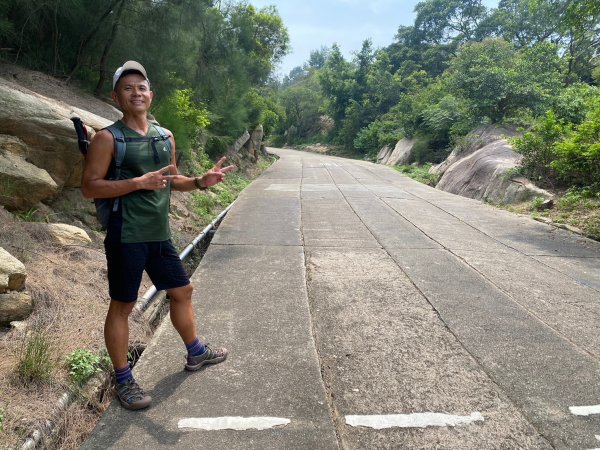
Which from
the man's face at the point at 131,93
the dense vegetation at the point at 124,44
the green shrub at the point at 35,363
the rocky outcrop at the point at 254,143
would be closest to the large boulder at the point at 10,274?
the green shrub at the point at 35,363

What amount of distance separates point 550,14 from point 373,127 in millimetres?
30772

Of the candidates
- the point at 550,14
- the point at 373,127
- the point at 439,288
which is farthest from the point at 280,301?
the point at 373,127

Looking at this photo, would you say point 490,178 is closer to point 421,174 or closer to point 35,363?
point 421,174

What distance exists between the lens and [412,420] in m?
2.75

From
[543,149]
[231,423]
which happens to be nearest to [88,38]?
[231,423]

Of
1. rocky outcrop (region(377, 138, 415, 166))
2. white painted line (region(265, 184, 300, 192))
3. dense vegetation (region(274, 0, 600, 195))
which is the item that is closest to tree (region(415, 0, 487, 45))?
dense vegetation (region(274, 0, 600, 195))

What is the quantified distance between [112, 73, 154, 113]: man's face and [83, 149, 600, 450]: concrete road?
6.18ft

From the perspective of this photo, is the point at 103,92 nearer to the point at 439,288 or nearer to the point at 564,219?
the point at 439,288

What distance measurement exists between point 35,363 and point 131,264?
871 mm

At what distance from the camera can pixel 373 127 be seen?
40.5m

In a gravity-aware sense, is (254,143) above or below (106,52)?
below

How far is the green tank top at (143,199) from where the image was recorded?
2654 millimetres

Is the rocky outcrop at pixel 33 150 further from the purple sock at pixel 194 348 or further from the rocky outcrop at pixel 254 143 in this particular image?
the rocky outcrop at pixel 254 143

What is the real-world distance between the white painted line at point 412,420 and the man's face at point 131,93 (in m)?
2.38
